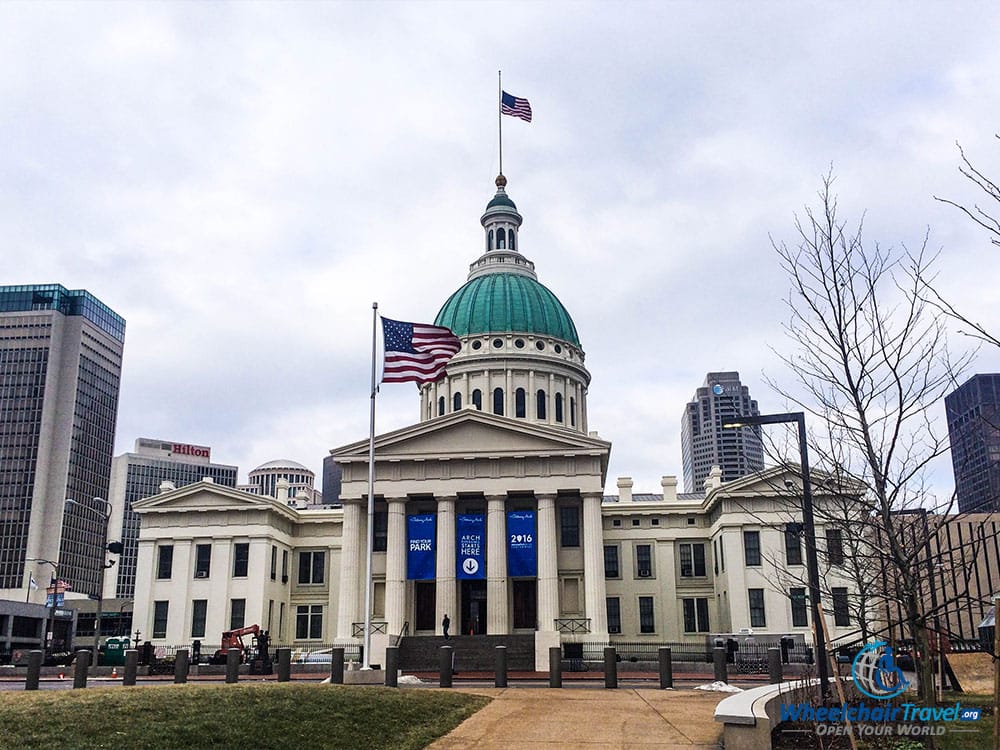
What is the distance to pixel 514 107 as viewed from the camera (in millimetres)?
70438

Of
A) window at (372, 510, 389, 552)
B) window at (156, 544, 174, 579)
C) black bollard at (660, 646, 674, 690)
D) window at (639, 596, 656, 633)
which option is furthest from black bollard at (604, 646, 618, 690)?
window at (156, 544, 174, 579)

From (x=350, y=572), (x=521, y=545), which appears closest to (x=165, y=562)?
(x=350, y=572)

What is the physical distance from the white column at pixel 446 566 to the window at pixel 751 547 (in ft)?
60.3

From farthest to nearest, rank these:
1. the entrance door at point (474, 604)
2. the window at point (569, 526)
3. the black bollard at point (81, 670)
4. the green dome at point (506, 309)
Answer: the green dome at point (506, 309), the entrance door at point (474, 604), the window at point (569, 526), the black bollard at point (81, 670)

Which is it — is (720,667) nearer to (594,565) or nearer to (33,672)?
(33,672)

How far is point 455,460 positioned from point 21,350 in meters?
119

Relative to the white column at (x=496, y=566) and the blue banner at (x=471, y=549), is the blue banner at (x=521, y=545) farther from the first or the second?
the blue banner at (x=471, y=549)

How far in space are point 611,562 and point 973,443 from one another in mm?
47269

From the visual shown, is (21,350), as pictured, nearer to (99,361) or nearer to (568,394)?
(99,361)

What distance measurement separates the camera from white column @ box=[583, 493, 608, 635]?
56.2 m

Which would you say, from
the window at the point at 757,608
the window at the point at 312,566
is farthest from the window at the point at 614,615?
the window at the point at 312,566

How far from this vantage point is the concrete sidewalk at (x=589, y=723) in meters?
16.3

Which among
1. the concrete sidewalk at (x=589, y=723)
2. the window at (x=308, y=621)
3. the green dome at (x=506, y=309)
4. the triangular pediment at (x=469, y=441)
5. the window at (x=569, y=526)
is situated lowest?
the concrete sidewalk at (x=589, y=723)

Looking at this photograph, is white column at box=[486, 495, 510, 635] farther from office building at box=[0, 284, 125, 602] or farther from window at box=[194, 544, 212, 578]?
office building at box=[0, 284, 125, 602]
